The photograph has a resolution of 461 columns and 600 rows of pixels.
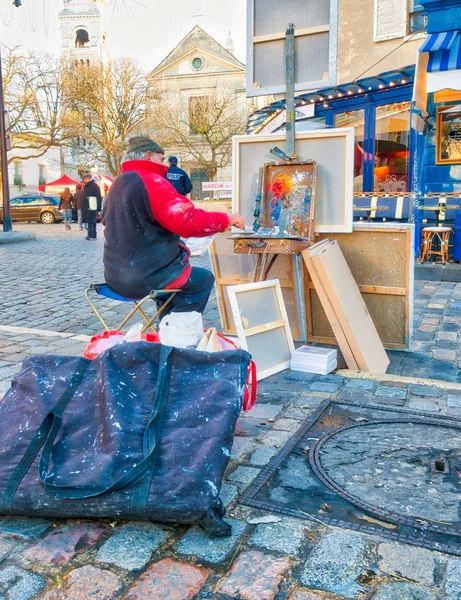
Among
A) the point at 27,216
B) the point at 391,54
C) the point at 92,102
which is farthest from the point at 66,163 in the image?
the point at 391,54

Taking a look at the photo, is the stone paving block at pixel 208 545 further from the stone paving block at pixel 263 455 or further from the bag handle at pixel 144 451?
the stone paving block at pixel 263 455

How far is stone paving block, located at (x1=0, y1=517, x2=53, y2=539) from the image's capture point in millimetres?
2309

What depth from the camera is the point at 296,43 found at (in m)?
4.78

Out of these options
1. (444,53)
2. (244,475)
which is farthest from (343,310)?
(444,53)

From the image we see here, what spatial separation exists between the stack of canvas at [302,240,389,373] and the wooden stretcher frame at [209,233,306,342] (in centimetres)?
46

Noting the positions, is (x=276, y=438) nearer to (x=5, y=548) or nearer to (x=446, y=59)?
(x=5, y=548)

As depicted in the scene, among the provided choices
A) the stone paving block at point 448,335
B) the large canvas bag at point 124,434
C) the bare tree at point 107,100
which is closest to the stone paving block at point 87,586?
the large canvas bag at point 124,434

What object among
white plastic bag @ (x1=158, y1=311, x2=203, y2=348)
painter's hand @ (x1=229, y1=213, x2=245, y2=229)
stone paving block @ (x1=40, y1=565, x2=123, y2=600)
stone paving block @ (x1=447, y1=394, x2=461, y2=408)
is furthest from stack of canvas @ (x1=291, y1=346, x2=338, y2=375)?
stone paving block @ (x1=40, y1=565, x2=123, y2=600)

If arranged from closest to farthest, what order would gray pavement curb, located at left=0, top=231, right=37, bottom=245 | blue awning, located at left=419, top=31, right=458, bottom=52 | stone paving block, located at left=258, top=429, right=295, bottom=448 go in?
stone paving block, located at left=258, top=429, right=295, bottom=448
blue awning, located at left=419, top=31, right=458, bottom=52
gray pavement curb, located at left=0, top=231, right=37, bottom=245

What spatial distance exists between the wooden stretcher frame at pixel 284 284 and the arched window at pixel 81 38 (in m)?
53.6

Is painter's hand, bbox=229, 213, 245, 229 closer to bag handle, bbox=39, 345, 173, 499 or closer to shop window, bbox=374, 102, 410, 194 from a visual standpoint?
bag handle, bbox=39, 345, 173, 499

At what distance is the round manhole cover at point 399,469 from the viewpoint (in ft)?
8.00

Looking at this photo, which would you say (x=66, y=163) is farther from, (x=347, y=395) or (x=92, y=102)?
(x=347, y=395)

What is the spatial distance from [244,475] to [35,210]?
1070 inches
